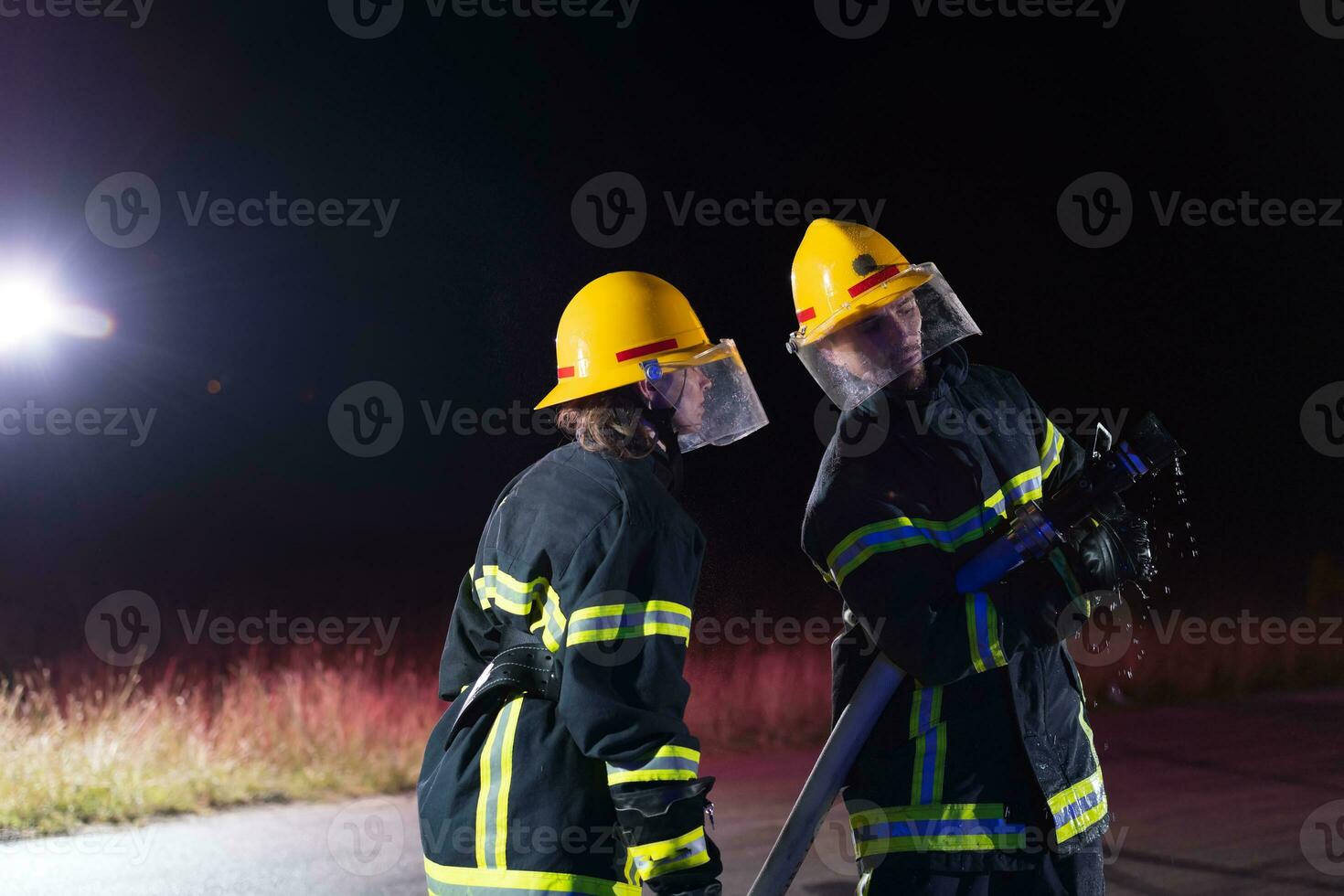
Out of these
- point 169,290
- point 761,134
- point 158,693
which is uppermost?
point 761,134

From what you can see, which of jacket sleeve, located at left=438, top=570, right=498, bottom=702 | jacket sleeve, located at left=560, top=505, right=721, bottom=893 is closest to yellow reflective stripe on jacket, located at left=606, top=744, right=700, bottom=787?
jacket sleeve, located at left=560, top=505, right=721, bottom=893

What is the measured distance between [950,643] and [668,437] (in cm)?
82

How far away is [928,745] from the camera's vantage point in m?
2.82

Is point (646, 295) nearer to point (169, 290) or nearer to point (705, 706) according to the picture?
point (705, 706)

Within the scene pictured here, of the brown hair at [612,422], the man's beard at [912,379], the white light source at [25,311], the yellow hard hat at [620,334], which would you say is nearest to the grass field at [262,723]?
the white light source at [25,311]

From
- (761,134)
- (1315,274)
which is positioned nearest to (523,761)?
(761,134)

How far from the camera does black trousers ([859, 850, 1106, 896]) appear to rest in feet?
8.97

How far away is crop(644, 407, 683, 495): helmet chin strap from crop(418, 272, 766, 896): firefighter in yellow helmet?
0.03 meters

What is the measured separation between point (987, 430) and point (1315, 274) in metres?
13.8

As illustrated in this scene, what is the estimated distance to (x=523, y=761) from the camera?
7.48 ft

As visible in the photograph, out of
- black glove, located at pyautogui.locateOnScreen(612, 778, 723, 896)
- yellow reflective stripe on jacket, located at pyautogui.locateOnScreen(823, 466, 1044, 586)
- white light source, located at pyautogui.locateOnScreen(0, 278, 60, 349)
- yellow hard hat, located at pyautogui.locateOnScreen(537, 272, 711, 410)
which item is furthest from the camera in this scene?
white light source, located at pyautogui.locateOnScreen(0, 278, 60, 349)

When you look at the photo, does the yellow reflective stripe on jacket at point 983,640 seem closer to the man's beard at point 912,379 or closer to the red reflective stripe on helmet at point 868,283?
the man's beard at point 912,379

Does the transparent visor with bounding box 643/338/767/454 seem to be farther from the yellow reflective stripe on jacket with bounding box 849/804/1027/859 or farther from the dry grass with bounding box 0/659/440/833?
the dry grass with bounding box 0/659/440/833

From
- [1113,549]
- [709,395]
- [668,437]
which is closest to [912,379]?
[709,395]
